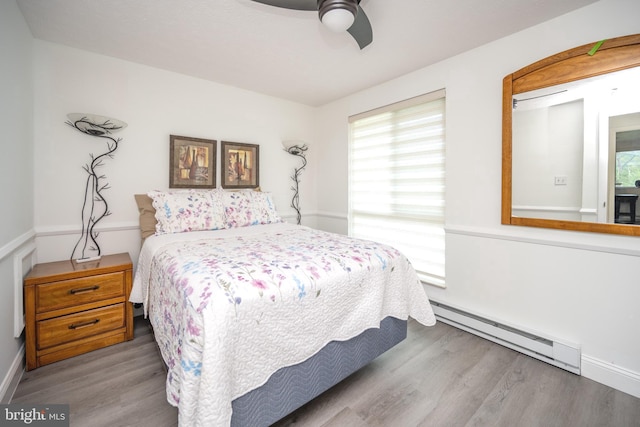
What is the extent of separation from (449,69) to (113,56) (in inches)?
122

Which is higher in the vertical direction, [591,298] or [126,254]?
[126,254]

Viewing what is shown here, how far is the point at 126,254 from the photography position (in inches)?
98.6

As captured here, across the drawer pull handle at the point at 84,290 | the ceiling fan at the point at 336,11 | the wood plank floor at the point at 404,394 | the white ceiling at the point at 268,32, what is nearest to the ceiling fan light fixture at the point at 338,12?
the ceiling fan at the point at 336,11

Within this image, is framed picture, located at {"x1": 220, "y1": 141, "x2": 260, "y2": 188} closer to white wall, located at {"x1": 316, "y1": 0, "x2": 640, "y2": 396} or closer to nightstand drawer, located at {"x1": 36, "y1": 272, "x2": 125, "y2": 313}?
nightstand drawer, located at {"x1": 36, "y1": 272, "x2": 125, "y2": 313}

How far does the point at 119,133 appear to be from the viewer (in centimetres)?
257

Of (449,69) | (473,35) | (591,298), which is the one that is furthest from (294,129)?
(591,298)

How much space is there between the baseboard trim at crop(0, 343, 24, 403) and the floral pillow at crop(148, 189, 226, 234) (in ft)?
3.68

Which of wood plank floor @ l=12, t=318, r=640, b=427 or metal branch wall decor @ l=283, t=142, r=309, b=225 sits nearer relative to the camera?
wood plank floor @ l=12, t=318, r=640, b=427

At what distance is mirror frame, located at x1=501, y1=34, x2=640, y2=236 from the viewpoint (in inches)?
66.0

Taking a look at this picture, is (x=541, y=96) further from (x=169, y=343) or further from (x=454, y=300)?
(x=169, y=343)

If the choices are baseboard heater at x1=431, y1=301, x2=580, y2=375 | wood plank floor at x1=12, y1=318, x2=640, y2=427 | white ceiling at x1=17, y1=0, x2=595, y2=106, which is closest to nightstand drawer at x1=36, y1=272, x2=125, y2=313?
wood plank floor at x1=12, y1=318, x2=640, y2=427

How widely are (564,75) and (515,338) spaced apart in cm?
196

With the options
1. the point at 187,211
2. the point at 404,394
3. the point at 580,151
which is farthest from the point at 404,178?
the point at 187,211

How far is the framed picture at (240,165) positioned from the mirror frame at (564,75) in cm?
262
